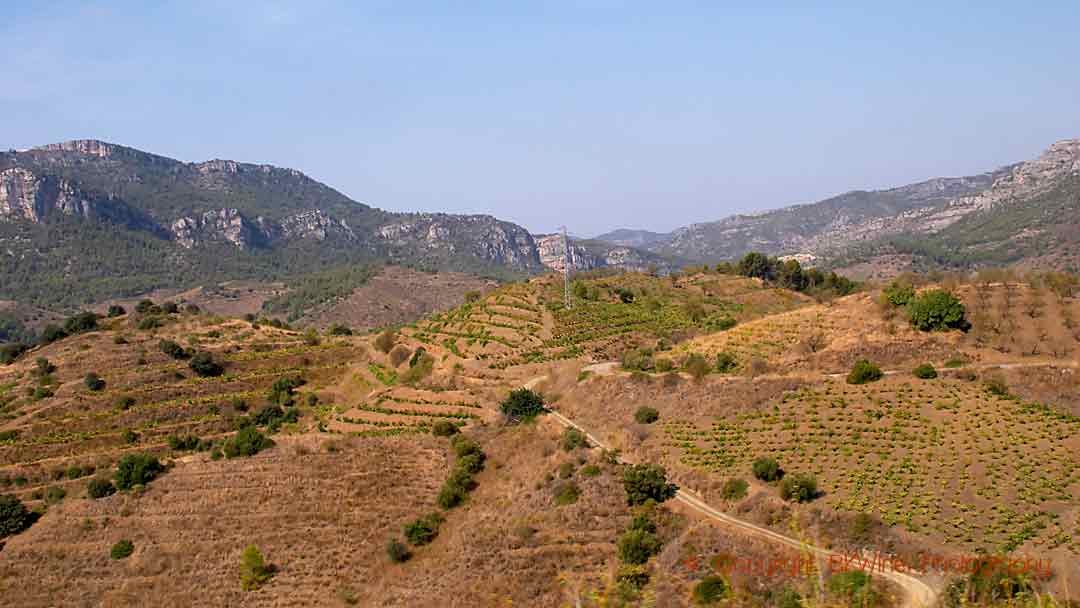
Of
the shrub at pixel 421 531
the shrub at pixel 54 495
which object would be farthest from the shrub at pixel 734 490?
the shrub at pixel 54 495

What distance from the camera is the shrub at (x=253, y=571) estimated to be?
31.7 meters

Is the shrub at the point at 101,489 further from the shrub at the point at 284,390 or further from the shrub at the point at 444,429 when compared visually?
the shrub at the point at 444,429

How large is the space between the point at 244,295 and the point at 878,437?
166522 millimetres

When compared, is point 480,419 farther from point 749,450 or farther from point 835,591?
point 835,591

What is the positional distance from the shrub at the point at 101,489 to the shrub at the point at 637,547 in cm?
3259

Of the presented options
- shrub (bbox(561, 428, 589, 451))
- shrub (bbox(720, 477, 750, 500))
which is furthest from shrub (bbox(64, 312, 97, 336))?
shrub (bbox(720, 477, 750, 500))

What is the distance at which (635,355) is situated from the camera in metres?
47.5

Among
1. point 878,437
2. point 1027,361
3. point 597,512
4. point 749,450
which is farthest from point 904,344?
point 597,512

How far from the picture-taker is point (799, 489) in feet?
90.6

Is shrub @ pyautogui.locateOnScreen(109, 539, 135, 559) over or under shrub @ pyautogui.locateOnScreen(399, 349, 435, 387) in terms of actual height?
under

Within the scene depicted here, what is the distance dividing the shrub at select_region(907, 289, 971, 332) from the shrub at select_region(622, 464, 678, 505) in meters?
23.0

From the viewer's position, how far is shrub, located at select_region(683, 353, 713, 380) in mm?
42031

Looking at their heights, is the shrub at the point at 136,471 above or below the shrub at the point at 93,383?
below

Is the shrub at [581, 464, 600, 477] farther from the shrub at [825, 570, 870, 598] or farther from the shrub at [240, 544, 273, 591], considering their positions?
the shrub at [825, 570, 870, 598]
